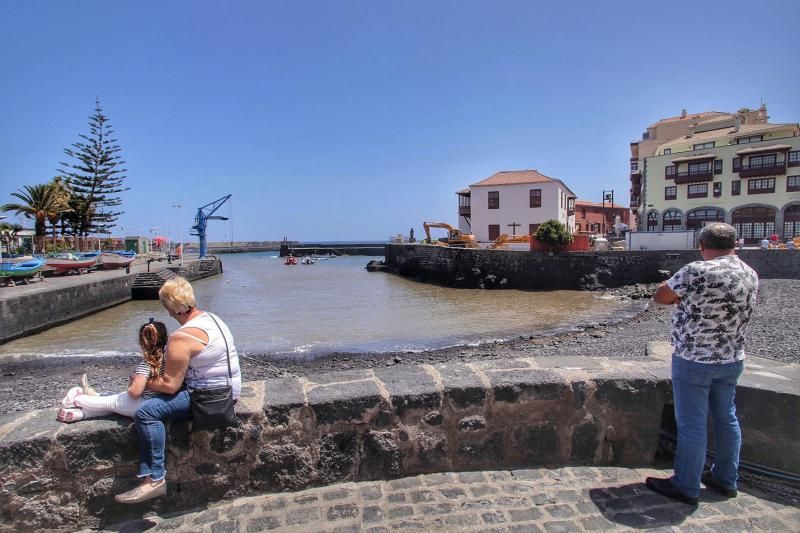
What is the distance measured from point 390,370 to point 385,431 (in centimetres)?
55

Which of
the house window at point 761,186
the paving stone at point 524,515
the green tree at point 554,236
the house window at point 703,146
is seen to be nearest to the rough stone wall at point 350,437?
the paving stone at point 524,515

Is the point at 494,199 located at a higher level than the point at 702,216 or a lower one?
higher

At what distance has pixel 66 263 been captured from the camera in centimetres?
2200

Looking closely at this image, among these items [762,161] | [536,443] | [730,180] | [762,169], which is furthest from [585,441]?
[730,180]

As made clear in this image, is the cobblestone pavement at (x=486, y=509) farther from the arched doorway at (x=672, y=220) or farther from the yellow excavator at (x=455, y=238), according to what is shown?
the arched doorway at (x=672, y=220)

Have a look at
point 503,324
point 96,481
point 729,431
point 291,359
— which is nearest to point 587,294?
point 503,324

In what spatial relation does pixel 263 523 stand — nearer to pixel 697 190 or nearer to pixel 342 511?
pixel 342 511

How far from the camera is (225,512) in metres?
2.32

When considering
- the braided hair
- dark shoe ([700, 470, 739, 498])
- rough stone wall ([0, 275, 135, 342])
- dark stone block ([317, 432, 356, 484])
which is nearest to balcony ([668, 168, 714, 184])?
rough stone wall ([0, 275, 135, 342])

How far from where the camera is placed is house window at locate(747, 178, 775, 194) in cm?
3578

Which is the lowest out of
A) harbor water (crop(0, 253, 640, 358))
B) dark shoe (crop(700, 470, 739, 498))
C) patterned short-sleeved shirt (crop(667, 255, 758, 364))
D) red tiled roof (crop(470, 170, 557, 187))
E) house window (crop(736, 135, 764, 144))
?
harbor water (crop(0, 253, 640, 358))

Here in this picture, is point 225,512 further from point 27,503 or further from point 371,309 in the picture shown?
point 371,309

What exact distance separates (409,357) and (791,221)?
40102 millimetres

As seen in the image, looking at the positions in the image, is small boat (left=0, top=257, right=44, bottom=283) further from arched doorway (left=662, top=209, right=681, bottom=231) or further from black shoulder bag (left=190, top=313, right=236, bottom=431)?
arched doorway (left=662, top=209, right=681, bottom=231)
